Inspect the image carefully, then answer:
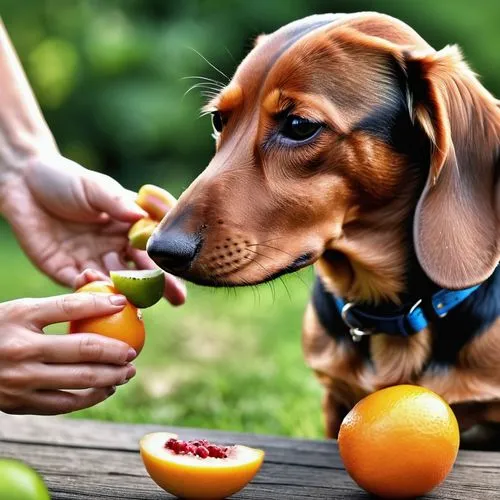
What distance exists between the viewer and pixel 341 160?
2.63m

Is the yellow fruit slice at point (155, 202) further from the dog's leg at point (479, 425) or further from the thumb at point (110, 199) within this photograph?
the dog's leg at point (479, 425)

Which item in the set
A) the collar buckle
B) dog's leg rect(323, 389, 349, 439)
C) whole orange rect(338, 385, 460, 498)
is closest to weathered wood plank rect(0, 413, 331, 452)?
dog's leg rect(323, 389, 349, 439)

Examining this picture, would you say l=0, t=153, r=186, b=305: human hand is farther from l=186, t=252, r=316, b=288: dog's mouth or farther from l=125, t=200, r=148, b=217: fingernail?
l=186, t=252, r=316, b=288: dog's mouth

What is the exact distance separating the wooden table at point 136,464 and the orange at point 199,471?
22 centimetres

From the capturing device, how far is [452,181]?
2.71 meters

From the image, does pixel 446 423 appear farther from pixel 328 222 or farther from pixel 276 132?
pixel 276 132

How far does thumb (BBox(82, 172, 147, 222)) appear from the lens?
306 cm

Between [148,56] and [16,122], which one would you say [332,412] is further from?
[148,56]

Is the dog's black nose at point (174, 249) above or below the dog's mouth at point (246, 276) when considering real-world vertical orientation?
above

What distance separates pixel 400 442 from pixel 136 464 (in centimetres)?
93

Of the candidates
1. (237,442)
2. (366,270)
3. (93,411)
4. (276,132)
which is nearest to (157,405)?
(93,411)

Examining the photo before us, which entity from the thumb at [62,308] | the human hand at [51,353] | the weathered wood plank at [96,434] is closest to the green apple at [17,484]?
the human hand at [51,353]

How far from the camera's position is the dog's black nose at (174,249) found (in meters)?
2.44

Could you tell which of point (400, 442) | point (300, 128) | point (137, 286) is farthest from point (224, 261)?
point (400, 442)
